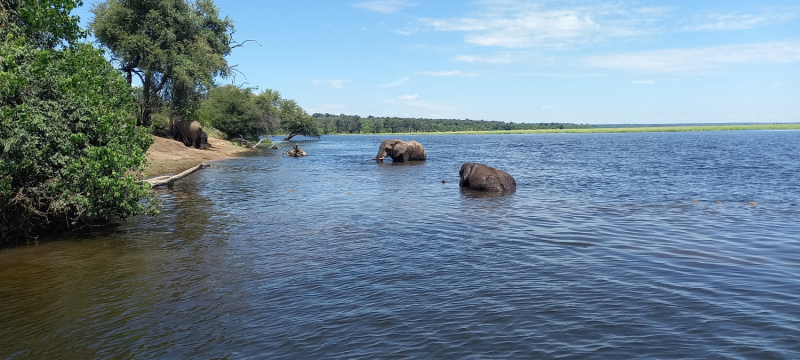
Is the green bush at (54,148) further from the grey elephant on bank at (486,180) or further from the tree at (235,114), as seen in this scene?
the tree at (235,114)

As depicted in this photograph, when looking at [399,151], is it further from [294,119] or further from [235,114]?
[294,119]

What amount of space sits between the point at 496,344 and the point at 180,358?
4.37 m

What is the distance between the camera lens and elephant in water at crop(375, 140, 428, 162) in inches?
1810

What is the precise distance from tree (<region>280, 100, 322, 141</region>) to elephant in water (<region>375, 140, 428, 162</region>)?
56.7 m

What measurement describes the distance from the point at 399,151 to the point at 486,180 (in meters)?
21.7

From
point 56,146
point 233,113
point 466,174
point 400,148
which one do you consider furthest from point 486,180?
point 233,113

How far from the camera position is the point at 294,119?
3959 inches

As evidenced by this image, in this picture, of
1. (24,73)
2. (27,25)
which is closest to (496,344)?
(24,73)

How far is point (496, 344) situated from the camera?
7.21 metres

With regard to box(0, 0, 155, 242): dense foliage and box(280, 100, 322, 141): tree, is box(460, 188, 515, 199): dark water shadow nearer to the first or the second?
box(0, 0, 155, 242): dense foliage

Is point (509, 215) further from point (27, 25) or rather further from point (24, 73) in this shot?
point (27, 25)

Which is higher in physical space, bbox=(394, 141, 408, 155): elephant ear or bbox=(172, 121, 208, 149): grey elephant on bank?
bbox=(172, 121, 208, 149): grey elephant on bank

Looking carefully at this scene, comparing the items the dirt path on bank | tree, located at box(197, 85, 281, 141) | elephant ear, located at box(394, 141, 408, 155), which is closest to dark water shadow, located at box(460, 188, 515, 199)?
the dirt path on bank

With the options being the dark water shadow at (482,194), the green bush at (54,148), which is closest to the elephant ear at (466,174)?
the dark water shadow at (482,194)
